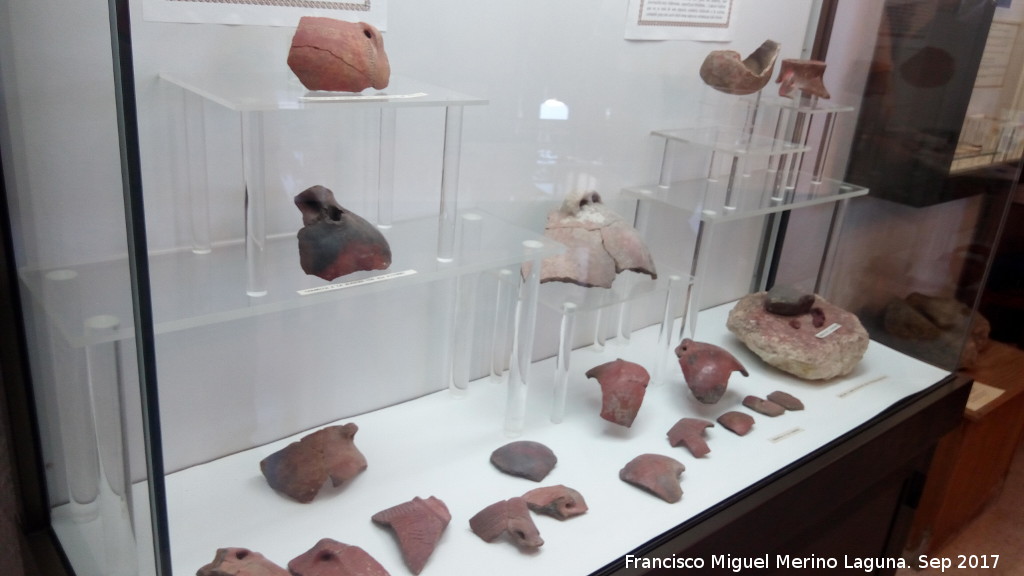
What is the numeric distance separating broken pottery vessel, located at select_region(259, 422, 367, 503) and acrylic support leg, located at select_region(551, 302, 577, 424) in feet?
1.57

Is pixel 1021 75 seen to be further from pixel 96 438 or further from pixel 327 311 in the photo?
pixel 96 438

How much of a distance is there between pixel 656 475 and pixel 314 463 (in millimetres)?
662

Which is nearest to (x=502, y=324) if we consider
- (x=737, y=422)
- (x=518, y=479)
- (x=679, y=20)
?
(x=518, y=479)

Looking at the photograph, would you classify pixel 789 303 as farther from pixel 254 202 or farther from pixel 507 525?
pixel 254 202

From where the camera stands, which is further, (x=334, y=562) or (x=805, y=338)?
(x=805, y=338)

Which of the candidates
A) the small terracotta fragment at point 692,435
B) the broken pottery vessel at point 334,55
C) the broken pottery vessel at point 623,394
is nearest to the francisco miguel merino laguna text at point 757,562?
the small terracotta fragment at point 692,435

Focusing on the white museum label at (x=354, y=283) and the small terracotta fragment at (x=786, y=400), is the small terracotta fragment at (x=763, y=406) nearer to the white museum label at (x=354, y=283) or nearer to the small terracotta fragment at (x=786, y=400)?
the small terracotta fragment at (x=786, y=400)

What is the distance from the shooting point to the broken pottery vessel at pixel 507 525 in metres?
1.33

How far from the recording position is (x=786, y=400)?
6.47 feet

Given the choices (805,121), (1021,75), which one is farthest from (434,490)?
(1021,75)

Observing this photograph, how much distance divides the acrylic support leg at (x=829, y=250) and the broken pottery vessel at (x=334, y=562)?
173 centimetres

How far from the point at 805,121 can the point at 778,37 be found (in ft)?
0.79

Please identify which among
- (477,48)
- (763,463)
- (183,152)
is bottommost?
(763,463)

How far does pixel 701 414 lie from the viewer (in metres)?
1.89
